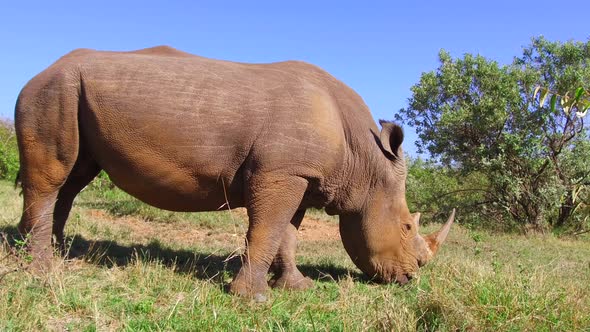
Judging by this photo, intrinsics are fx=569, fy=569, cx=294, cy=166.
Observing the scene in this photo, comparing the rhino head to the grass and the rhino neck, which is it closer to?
Result: the rhino neck

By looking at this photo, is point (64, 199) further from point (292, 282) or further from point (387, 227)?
point (387, 227)

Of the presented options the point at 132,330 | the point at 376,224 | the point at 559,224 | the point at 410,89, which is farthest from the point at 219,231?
the point at 559,224

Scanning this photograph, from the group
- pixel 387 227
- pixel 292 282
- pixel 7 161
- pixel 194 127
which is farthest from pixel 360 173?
pixel 7 161

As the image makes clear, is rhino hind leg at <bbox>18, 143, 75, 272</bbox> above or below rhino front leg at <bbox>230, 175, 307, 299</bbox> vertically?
below

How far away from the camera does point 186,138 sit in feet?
15.6

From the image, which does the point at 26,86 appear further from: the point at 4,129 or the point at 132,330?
the point at 4,129

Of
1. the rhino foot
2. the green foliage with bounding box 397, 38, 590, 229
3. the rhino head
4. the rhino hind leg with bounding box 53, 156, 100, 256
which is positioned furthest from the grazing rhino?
the green foliage with bounding box 397, 38, 590, 229

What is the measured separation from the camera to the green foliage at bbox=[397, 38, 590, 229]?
13.4 m

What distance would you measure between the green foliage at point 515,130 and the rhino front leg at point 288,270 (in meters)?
9.05

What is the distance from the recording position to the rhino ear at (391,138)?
531 cm

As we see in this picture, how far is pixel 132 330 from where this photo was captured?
3330 millimetres

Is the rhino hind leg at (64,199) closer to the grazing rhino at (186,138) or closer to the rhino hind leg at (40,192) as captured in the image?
the grazing rhino at (186,138)

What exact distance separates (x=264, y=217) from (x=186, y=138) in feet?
3.05

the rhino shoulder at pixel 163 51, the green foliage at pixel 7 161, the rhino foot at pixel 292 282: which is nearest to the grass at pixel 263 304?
the rhino foot at pixel 292 282
